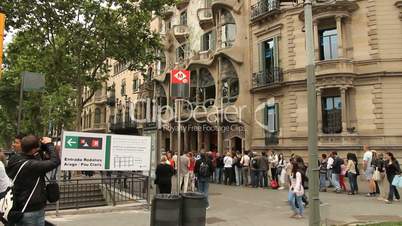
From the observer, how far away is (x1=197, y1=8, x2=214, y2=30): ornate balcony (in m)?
34.0

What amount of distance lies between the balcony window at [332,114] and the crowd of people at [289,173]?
16.7ft

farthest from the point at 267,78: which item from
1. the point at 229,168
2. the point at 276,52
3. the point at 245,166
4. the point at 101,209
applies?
the point at 101,209

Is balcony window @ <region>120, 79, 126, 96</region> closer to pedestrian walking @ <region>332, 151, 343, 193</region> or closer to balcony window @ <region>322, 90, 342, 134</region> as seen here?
balcony window @ <region>322, 90, 342, 134</region>

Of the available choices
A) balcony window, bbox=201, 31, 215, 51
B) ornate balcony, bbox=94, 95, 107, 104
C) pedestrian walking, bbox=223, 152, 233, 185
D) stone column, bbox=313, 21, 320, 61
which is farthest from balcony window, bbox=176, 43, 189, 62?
ornate balcony, bbox=94, 95, 107, 104

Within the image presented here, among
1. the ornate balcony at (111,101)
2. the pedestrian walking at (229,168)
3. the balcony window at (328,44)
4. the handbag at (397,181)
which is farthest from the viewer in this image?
the ornate balcony at (111,101)

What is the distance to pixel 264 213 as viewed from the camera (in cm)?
1228

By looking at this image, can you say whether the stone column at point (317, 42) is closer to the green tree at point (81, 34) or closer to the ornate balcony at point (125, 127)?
the green tree at point (81, 34)

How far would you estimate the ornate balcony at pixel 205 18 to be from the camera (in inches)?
1337

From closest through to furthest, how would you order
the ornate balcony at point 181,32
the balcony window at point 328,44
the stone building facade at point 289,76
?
the stone building facade at point 289,76
the balcony window at point 328,44
the ornate balcony at point 181,32

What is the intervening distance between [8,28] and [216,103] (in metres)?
16.7

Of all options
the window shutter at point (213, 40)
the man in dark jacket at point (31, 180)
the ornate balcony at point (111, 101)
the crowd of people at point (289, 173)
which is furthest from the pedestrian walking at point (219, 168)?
the ornate balcony at point (111, 101)

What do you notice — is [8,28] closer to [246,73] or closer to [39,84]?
[39,84]

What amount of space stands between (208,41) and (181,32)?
486 cm

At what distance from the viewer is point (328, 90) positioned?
24.7 metres
